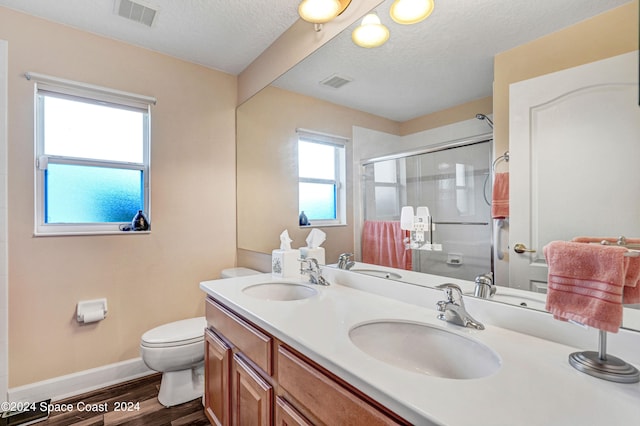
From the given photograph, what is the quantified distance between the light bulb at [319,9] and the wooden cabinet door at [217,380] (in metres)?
1.75

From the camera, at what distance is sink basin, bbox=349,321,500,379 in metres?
0.89

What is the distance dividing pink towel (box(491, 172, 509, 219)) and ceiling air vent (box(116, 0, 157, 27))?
215 centimetres

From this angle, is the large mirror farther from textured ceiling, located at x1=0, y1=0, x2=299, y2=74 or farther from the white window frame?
textured ceiling, located at x1=0, y1=0, x2=299, y2=74

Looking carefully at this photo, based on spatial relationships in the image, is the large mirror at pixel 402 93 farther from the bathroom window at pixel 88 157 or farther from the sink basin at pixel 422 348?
the bathroom window at pixel 88 157

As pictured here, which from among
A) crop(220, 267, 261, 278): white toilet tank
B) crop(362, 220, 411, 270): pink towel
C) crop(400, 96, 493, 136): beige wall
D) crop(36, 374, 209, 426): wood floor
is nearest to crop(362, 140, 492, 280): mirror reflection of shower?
crop(362, 220, 411, 270): pink towel

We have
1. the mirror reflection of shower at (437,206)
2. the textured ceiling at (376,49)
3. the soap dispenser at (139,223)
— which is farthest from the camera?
the soap dispenser at (139,223)

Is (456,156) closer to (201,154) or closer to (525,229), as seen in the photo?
(525,229)

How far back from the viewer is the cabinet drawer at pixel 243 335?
110 centimetres

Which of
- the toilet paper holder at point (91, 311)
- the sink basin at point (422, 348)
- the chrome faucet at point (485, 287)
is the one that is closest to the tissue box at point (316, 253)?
the sink basin at point (422, 348)

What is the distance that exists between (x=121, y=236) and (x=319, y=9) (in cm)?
198

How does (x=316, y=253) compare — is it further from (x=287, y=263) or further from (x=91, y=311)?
(x=91, y=311)

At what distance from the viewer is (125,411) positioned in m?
1.80

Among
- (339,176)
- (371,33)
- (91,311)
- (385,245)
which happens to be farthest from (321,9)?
(91,311)

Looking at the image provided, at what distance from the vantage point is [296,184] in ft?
7.02
